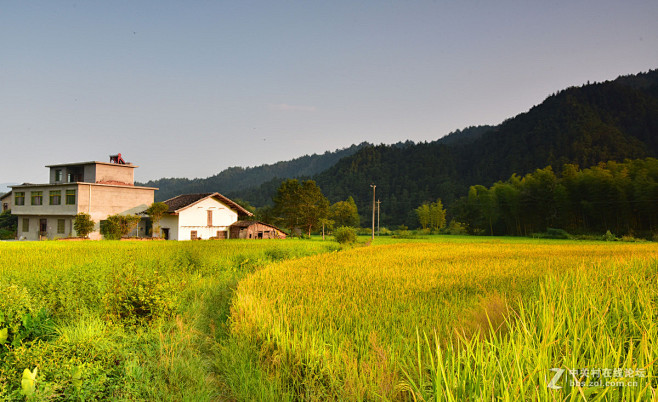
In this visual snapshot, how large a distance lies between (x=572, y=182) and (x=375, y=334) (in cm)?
5627

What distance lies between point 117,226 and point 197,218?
741cm

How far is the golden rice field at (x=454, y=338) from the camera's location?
195 cm

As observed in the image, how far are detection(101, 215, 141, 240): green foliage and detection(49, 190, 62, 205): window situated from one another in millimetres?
6111

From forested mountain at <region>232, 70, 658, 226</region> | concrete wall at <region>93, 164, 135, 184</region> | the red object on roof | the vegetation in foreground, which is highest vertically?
forested mountain at <region>232, 70, 658, 226</region>

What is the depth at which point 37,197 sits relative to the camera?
3856 centimetres

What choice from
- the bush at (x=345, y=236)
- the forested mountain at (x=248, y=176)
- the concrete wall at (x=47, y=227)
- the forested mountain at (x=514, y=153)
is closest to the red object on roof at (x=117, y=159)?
the concrete wall at (x=47, y=227)

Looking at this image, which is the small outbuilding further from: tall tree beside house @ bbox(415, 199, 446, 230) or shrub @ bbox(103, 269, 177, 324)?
tall tree beside house @ bbox(415, 199, 446, 230)

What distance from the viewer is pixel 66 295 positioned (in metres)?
7.19

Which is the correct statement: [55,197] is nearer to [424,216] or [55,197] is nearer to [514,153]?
[424,216]

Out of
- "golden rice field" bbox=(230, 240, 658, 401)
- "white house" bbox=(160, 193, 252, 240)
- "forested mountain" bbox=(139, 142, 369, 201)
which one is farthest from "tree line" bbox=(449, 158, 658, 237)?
"forested mountain" bbox=(139, 142, 369, 201)

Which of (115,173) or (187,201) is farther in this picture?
(115,173)

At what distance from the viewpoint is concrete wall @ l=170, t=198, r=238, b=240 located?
118 ft

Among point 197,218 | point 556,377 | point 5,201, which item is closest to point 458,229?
point 197,218

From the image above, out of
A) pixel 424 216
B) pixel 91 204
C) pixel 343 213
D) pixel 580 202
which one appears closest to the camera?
pixel 91 204
